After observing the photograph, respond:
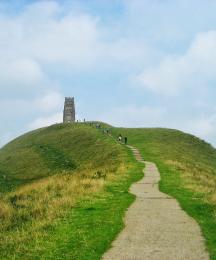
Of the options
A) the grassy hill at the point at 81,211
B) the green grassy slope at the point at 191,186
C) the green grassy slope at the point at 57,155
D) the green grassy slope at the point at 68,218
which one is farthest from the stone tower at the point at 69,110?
the green grassy slope at the point at 68,218

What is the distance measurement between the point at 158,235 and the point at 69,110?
443 ft

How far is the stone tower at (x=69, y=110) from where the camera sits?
149750mm

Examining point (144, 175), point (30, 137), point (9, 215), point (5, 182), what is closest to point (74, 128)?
point (30, 137)

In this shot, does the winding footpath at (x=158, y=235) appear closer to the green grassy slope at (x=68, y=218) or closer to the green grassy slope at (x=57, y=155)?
the green grassy slope at (x=68, y=218)

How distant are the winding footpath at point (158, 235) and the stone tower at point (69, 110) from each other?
406 ft

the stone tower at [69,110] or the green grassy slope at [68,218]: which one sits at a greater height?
the stone tower at [69,110]

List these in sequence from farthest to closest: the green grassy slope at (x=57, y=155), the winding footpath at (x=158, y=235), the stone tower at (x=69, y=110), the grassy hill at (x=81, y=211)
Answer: the stone tower at (x=69, y=110) < the green grassy slope at (x=57, y=155) < the grassy hill at (x=81, y=211) < the winding footpath at (x=158, y=235)

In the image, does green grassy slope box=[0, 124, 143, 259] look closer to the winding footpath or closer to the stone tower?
the winding footpath

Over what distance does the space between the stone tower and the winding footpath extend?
12382 cm

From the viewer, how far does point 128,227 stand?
1894 centimetres

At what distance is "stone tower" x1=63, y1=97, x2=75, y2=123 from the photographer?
149750 mm

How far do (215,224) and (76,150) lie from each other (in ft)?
237

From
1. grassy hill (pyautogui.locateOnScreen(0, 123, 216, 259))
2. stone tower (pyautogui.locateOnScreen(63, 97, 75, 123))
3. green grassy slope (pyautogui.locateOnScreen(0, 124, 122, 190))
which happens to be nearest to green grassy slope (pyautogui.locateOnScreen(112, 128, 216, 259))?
grassy hill (pyautogui.locateOnScreen(0, 123, 216, 259))

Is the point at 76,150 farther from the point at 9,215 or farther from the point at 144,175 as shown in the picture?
the point at 9,215
